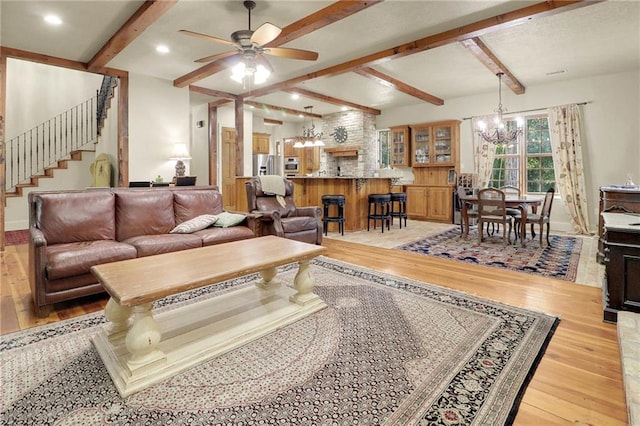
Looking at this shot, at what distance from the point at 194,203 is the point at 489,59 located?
15.3ft

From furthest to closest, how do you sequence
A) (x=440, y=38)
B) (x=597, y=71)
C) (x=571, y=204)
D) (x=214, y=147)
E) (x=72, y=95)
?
(x=214, y=147), (x=72, y=95), (x=571, y=204), (x=597, y=71), (x=440, y=38)

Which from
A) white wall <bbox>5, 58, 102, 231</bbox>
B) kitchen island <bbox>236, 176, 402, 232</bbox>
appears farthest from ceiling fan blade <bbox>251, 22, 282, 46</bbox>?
white wall <bbox>5, 58, 102, 231</bbox>

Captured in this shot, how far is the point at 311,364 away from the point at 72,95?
8.74 m

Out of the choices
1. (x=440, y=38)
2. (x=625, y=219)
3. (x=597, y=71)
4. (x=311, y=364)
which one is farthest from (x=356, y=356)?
(x=597, y=71)

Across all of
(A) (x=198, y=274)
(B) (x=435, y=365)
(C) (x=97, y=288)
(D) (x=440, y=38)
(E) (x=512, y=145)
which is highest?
(D) (x=440, y=38)

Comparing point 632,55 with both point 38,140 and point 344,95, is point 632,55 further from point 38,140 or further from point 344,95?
point 38,140

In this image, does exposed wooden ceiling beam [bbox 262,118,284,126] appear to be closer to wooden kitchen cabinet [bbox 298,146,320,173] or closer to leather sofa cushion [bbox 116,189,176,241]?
wooden kitchen cabinet [bbox 298,146,320,173]

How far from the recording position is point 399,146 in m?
8.54

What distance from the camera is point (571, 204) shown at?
6.30m

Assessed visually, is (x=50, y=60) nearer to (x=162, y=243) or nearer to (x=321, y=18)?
(x=162, y=243)

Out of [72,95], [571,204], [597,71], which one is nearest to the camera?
[597,71]

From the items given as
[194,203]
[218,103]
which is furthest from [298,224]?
[218,103]

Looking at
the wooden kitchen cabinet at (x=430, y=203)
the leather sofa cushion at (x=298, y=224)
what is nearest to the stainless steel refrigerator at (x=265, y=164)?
the wooden kitchen cabinet at (x=430, y=203)

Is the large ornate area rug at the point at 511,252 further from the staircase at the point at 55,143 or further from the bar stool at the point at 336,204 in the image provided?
the staircase at the point at 55,143
